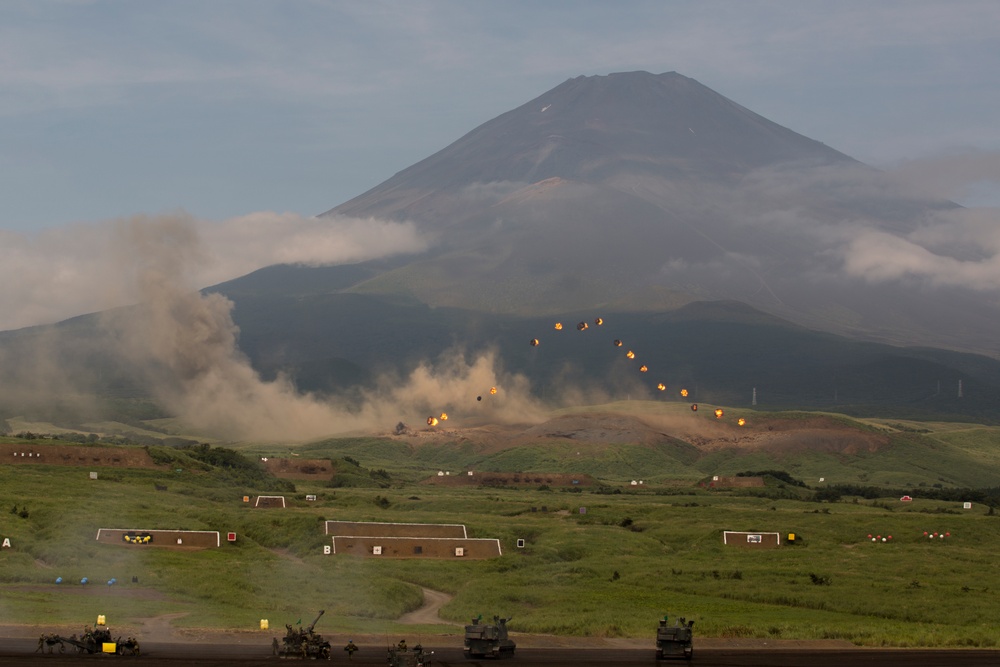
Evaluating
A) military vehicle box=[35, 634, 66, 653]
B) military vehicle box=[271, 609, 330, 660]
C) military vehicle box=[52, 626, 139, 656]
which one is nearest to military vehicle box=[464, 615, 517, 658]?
military vehicle box=[271, 609, 330, 660]

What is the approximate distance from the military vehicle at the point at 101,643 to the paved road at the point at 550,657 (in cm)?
68

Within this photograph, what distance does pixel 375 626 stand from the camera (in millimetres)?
85812

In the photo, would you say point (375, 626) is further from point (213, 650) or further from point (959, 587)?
point (959, 587)

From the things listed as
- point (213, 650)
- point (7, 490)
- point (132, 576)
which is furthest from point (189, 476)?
point (213, 650)

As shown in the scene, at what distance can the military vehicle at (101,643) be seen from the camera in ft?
222

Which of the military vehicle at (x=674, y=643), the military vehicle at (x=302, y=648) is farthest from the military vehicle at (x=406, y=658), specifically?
the military vehicle at (x=674, y=643)

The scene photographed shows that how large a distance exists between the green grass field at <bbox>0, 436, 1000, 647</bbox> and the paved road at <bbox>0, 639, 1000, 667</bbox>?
7.21m

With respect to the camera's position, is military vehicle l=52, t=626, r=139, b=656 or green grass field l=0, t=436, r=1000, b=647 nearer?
military vehicle l=52, t=626, r=139, b=656

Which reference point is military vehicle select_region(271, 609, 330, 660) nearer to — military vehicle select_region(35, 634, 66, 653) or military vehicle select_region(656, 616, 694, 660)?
military vehicle select_region(35, 634, 66, 653)

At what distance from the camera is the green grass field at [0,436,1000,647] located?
89.3m

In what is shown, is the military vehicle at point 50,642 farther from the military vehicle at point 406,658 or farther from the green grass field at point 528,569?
the military vehicle at point 406,658

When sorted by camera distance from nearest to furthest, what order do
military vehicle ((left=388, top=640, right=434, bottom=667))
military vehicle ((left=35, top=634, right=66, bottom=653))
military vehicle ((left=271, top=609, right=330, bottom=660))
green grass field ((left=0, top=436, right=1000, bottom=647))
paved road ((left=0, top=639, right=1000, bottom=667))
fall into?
military vehicle ((left=388, top=640, right=434, bottom=667)), paved road ((left=0, top=639, right=1000, bottom=667)), military vehicle ((left=35, top=634, right=66, bottom=653)), military vehicle ((left=271, top=609, right=330, bottom=660)), green grass field ((left=0, top=436, right=1000, bottom=647))

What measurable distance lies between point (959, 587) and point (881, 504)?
266 feet

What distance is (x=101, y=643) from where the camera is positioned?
2680 inches
